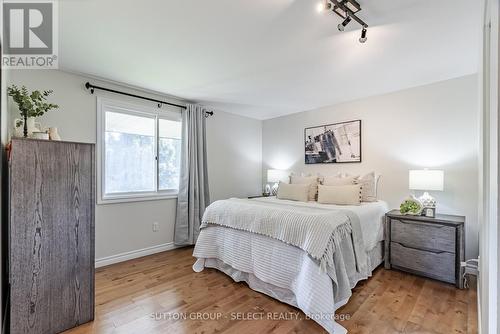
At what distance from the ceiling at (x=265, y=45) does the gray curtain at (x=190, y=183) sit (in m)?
0.55

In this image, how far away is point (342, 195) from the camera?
9.80 ft

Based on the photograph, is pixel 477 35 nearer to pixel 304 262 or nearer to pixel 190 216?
pixel 304 262

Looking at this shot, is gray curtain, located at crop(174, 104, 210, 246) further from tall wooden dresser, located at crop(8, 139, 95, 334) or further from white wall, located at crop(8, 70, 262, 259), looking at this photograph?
tall wooden dresser, located at crop(8, 139, 95, 334)

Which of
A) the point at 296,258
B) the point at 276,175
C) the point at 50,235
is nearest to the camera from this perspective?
the point at 50,235

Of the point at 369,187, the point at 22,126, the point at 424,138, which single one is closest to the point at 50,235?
the point at 22,126

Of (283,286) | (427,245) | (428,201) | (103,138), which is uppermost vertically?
(103,138)

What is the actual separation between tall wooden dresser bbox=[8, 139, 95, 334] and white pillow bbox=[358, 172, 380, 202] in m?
3.02

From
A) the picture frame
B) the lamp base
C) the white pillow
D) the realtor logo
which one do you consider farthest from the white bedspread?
the realtor logo

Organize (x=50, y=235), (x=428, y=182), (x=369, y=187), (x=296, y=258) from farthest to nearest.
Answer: (x=369, y=187) < (x=428, y=182) < (x=296, y=258) < (x=50, y=235)

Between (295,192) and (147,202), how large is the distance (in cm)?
209

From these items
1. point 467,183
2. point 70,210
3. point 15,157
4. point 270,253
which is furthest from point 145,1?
point 467,183

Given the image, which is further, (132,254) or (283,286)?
(132,254)

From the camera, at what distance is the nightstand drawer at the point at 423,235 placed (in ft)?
7.89

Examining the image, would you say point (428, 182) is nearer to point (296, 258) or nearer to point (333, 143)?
point (333, 143)
